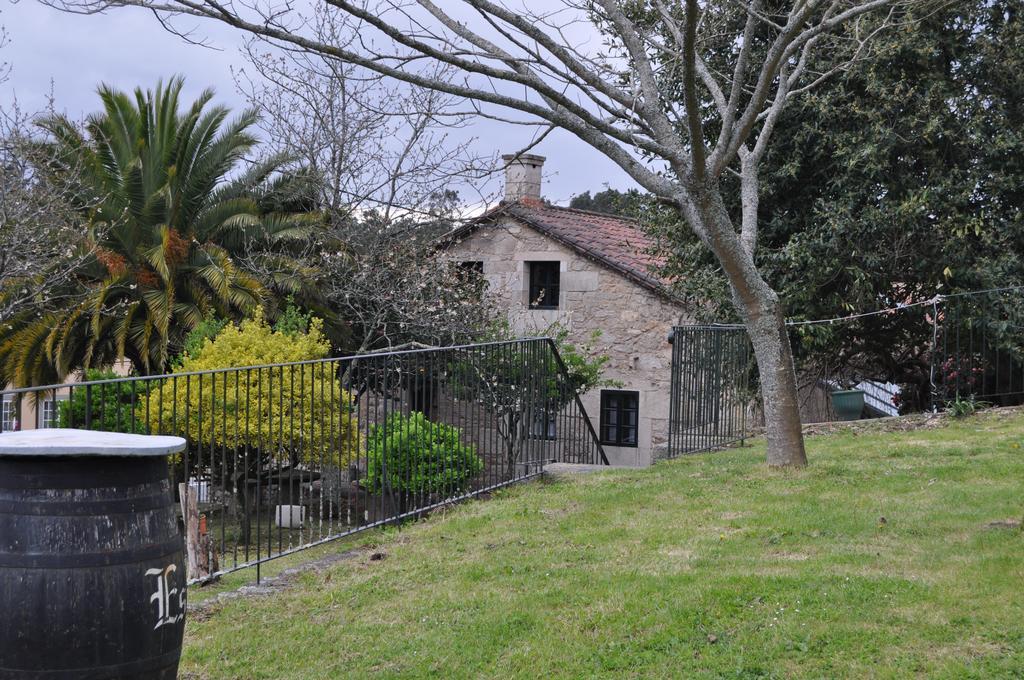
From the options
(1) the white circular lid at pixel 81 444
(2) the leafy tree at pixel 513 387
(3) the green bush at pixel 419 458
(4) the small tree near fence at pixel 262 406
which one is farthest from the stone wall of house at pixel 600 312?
(1) the white circular lid at pixel 81 444

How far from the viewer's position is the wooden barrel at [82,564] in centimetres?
374

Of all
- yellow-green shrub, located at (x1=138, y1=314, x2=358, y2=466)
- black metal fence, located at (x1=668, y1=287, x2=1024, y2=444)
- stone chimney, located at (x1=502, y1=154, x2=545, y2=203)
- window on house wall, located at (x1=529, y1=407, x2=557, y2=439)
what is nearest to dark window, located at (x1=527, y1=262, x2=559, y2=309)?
stone chimney, located at (x1=502, y1=154, x2=545, y2=203)

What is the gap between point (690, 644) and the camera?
195 inches

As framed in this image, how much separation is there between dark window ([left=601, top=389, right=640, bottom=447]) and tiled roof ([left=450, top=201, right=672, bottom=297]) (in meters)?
2.30

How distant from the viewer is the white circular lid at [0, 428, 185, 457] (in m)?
3.80

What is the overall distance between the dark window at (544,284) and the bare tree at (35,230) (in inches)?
361

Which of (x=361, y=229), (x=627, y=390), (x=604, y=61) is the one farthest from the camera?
(x=627, y=390)

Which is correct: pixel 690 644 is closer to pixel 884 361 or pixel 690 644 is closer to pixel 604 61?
pixel 604 61

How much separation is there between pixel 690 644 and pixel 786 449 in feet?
15.2

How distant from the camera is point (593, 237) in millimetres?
22172

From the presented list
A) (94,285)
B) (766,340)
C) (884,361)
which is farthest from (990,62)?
(94,285)

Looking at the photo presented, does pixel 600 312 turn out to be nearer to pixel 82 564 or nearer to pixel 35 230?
pixel 35 230

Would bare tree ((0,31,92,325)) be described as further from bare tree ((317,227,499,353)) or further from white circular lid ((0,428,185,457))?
white circular lid ((0,428,185,457))

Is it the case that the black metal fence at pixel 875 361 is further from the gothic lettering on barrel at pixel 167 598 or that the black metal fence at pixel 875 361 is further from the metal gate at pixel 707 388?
the gothic lettering on barrel at pixel 167 598
